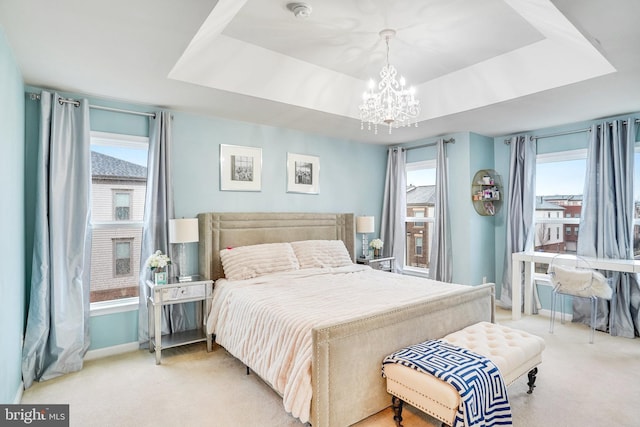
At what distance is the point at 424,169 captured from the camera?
541cm

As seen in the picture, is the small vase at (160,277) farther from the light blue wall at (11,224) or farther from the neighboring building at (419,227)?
the neighboring building at (419,227)

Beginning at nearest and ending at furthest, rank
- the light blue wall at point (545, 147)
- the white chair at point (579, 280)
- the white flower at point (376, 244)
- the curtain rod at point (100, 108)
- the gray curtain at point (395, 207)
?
the curtain rod at point (100, 108) → the white chair at point (579, 280) → the light blue wall at point (545, 147) → the white flower at point (376, 244) → the gray curtain at point (395, 207)

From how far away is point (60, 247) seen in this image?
297cm

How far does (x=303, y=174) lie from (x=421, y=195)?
2042mm

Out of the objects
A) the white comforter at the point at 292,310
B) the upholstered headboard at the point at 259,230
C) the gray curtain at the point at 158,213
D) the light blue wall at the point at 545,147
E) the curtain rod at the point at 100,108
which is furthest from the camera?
the light blue wall at the point at 545,147

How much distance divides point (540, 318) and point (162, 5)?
519cm

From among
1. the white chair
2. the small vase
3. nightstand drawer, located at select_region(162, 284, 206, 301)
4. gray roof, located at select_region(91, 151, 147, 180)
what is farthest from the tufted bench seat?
gray roof, located at select_region(91, 151, 147, 180)

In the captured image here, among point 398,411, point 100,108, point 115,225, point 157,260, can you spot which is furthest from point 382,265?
point 100,108

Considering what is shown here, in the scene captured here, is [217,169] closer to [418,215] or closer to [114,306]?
[114,306]

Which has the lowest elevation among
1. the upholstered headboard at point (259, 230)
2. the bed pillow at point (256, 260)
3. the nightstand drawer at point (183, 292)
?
the nightstand drawer at point (183, 292)

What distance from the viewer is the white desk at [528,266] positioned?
145 inches

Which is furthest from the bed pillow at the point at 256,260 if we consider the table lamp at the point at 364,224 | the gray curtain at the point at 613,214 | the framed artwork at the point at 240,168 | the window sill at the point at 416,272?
the gray curtain at the point at 613,214

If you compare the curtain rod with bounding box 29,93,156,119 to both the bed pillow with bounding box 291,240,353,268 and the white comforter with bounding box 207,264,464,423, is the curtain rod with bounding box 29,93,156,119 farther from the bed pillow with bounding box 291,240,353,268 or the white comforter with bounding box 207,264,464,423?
the bed pillow with bounding box 291,240,353,268

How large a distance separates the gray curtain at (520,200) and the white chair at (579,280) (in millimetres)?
675
